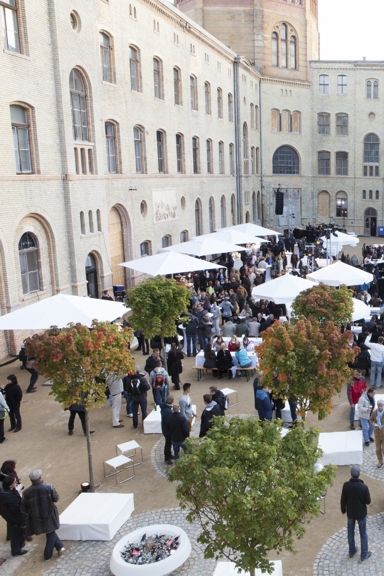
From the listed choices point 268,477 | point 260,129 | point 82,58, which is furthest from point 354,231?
point 268,477

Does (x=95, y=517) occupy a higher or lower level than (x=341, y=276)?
lower

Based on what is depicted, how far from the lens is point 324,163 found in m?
51.5

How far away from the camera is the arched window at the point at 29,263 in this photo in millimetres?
18797

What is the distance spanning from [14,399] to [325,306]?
24.2 feet

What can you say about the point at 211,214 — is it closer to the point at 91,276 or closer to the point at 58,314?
the point at 91,276

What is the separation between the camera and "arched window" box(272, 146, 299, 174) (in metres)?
50.4

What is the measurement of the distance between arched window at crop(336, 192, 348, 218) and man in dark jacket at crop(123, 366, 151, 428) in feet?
138

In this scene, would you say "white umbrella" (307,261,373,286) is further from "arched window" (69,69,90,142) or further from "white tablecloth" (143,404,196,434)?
"arched window" (69,69,90,142)

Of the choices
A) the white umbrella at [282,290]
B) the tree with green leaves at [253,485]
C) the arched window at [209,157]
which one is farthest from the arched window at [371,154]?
the tree with green leaves at [253,485]

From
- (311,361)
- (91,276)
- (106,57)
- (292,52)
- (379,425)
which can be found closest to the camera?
(311,361)

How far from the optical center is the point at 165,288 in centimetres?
1414

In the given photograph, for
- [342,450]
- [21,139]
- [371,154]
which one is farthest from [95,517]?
[371,154]

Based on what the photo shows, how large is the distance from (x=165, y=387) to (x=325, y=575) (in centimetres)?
625

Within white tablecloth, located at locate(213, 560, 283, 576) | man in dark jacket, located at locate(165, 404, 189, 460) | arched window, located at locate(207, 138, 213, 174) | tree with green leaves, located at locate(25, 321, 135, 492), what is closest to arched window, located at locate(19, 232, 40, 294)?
tree with green leaves, located at locate(25, 321, 135, 492)
